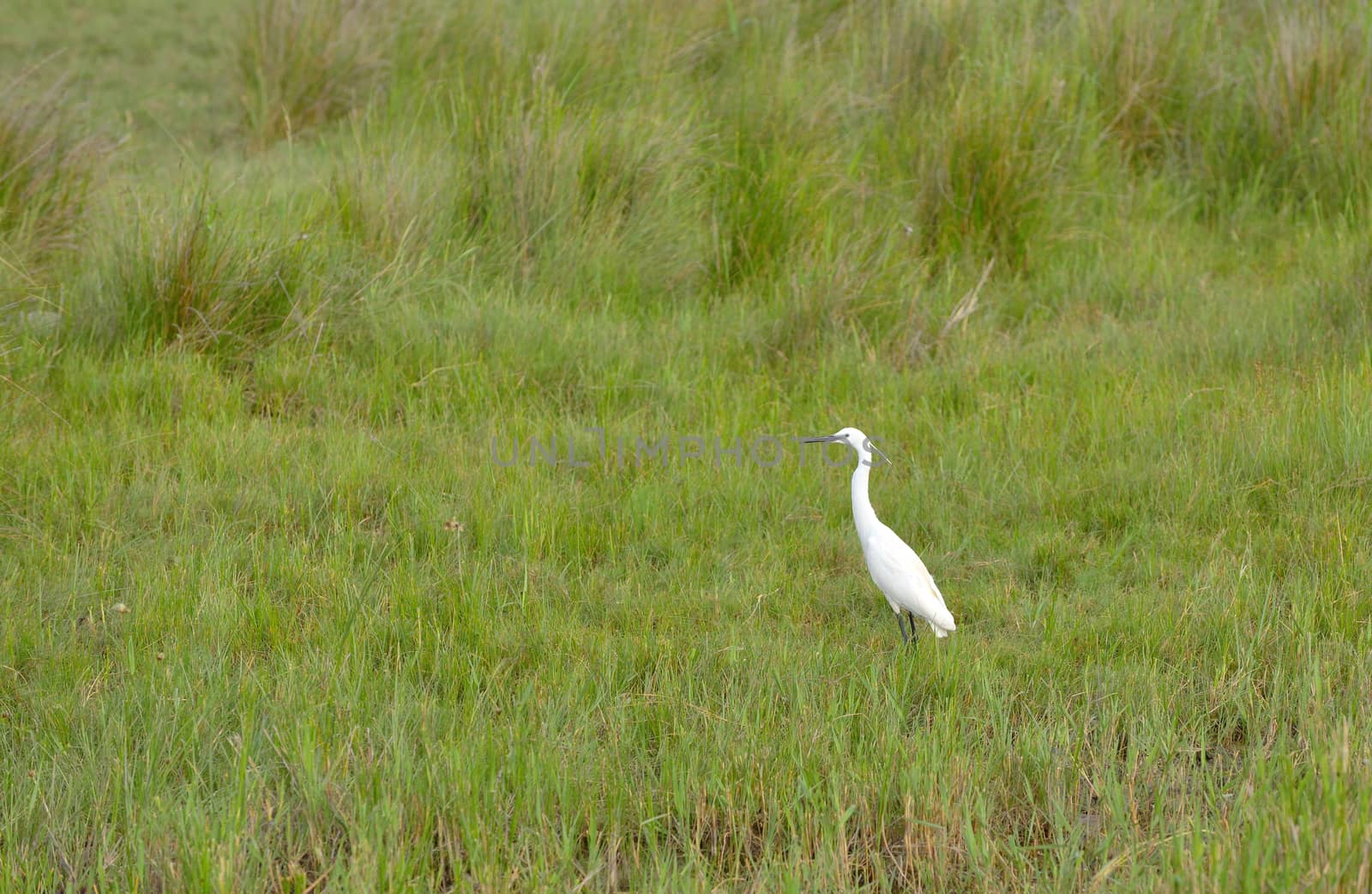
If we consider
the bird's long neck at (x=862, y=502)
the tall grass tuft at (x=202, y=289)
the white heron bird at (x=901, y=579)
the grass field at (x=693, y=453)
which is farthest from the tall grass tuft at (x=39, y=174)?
the white heron bird at (x=901, y=579)

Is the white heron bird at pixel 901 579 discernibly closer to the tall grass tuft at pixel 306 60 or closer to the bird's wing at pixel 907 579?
the bird's wing at pixel 907 579

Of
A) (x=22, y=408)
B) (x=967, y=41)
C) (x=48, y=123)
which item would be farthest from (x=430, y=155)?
(x=967, y=41)

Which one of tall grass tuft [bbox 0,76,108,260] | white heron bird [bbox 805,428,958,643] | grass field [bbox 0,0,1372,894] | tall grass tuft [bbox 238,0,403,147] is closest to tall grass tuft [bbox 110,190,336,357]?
grass field [bbox 0,0,1372,894]

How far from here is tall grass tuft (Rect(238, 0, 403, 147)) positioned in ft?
25.2

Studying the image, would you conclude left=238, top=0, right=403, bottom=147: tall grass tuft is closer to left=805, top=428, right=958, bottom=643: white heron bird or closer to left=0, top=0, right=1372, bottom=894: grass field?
left=0, top=0, right=1372, bottom=894: grass field

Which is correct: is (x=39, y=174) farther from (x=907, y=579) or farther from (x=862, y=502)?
(x=907, y=579)

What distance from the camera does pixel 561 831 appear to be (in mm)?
2635

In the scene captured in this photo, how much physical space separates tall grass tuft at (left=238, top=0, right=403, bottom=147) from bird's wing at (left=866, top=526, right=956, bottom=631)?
18.0 ft

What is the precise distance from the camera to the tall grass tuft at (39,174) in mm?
5617

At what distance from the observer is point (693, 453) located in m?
4.55

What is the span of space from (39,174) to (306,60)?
228 centimetres

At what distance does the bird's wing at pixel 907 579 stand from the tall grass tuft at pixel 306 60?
550 cm

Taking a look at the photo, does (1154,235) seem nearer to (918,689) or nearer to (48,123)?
(918,689)

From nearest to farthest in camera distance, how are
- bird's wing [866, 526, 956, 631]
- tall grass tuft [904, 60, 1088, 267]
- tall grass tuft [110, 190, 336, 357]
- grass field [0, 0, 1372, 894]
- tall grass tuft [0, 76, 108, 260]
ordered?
grass field [0, 0, 1372, 894] < bird's wing [866, 526, 956, 631] < tall grass tuft [110, 190, 336, 357] < tall grass tuft [0, 76, 108, 260] < tall grass tuft [904, 60, 1088, 267]
